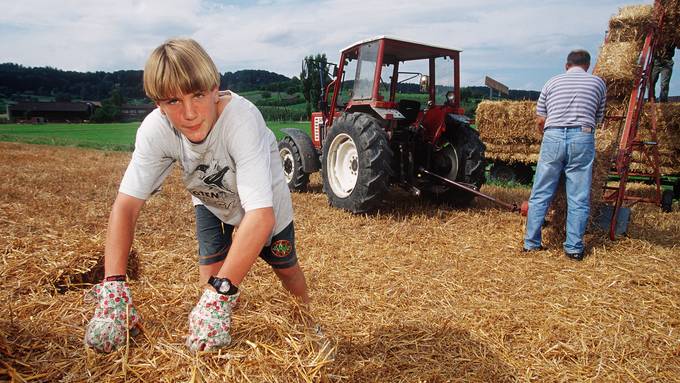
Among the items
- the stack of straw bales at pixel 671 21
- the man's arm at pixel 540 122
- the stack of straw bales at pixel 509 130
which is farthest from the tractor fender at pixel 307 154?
the stack of straw bales at pixel 671 21

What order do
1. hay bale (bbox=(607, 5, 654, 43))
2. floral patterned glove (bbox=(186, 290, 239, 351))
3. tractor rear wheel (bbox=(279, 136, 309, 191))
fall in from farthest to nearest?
tractor rear wheel (bbox=(279, 136, 309, 191)), hay bale (bbox=(607, 5, 654, 43)), floral patterned glove (bbox=(186, 290, 239, 351))

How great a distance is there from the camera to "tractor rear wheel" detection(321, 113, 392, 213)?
5.14 m

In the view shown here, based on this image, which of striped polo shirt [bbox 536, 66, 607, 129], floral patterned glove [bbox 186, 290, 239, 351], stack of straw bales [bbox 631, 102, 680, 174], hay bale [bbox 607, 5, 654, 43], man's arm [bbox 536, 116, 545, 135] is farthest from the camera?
stack of straw bales [bbox 631, 102, 680, 174]

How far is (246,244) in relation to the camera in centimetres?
135

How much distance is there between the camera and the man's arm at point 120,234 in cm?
149

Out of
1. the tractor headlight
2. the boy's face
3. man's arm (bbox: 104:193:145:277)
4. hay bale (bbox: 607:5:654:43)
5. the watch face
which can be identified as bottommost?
the watch face

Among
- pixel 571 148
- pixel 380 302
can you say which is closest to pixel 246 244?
pixel 380 302

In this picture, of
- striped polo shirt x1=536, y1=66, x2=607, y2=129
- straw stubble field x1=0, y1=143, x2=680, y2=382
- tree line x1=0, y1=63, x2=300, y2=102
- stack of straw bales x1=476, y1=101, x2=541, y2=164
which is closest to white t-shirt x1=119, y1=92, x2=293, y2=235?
straw stubble field x1=0, y1=143, x2=680, y2=382

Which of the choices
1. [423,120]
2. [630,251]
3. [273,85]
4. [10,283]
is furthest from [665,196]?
[273,85]

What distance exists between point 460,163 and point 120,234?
495 cm

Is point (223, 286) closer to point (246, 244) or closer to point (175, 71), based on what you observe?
point (246, 244)

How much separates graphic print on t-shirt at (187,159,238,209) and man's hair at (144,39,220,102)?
0.38 meters

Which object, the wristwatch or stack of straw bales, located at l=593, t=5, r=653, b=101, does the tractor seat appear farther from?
the wristwatch

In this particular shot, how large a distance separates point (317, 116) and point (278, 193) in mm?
5544
